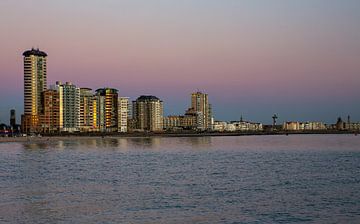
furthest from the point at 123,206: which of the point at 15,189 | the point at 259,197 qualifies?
the point at 15,189

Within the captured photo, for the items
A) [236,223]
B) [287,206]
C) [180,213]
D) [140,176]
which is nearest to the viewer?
[236,223]

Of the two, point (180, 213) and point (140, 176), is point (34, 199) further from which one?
point (140, 176)

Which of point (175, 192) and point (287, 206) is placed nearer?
point (287, 206)

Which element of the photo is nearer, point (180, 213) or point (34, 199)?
point (180, 213)

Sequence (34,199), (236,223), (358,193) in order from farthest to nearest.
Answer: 1. (358,193)
2. (34,199)
3. (236,223)

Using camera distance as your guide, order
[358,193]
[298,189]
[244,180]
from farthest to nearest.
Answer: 1. [244,180]
2. [298,189]
3. [358,193]

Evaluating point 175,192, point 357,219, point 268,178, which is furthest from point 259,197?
point 268,178

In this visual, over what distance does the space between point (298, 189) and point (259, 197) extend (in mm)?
5816

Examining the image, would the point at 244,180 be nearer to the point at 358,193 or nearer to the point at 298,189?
the point at 298,189

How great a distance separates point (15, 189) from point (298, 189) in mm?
21934

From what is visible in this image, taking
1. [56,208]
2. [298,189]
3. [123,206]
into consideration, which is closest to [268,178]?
[298,189]

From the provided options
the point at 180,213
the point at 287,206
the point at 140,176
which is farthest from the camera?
the point at 140,176

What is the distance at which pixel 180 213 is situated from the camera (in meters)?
28.8

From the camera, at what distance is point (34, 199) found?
111ft
